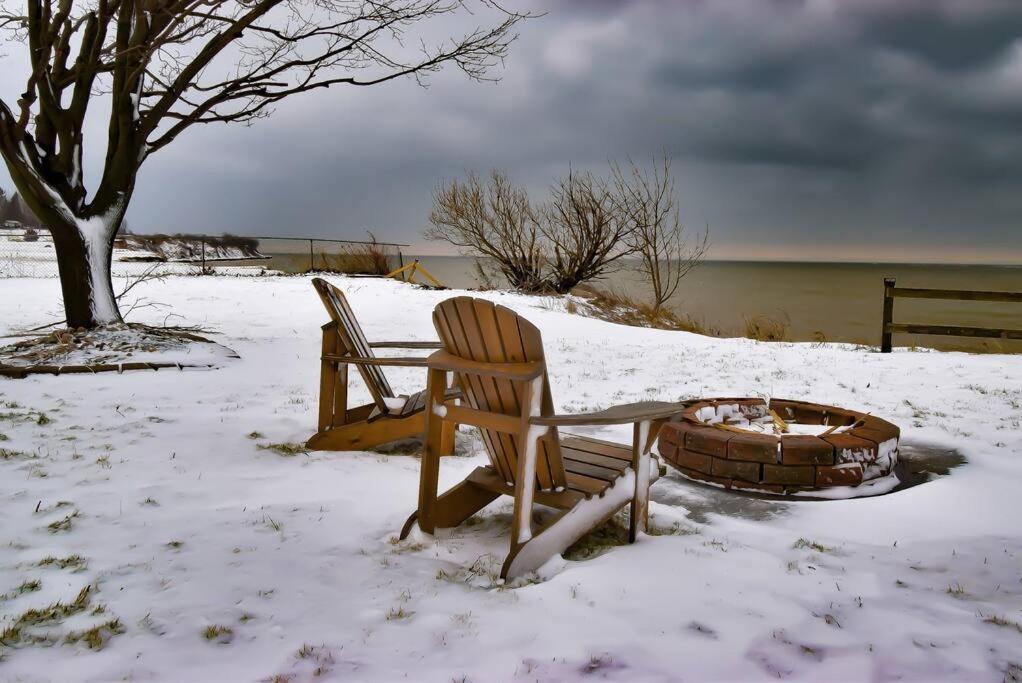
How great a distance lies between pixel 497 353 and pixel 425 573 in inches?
33.8

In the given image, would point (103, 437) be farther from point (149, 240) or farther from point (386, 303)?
point (149, 240)

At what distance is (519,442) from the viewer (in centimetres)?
226

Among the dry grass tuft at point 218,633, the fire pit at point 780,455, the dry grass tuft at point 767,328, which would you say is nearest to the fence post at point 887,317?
the dry grass tuft at point 767,328

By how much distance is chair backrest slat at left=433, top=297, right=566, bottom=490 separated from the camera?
2.25 metres

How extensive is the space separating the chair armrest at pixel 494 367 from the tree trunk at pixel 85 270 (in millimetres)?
6309

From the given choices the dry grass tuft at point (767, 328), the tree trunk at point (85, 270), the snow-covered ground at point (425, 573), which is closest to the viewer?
the snow-covered ground at point (425, 573)

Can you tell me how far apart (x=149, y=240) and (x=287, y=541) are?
1984 centimetres

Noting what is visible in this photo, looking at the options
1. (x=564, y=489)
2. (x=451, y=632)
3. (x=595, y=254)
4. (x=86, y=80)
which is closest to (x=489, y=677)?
(x=451, y=632)

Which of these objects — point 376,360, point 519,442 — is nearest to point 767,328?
point 376,360

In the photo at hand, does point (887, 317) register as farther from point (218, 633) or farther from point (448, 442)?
point (218, 633)

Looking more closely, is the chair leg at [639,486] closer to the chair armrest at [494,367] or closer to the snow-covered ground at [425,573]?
the snow-covered ground at [425,573]

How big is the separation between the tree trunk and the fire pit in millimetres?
6491

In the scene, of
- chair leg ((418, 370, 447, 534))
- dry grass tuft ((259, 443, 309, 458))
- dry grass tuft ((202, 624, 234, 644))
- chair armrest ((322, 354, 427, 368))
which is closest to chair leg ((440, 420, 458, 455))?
chair armrest ((322, 354, 427, 368))

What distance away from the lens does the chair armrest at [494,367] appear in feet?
7.14
